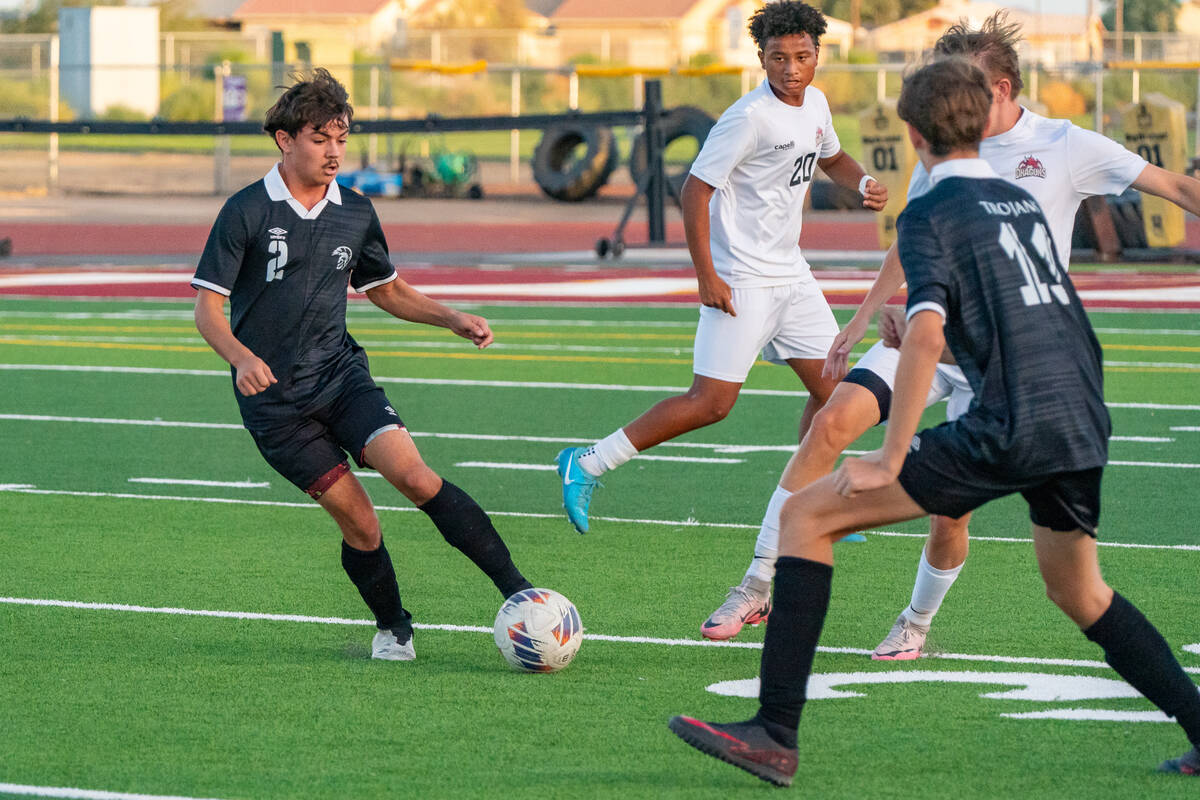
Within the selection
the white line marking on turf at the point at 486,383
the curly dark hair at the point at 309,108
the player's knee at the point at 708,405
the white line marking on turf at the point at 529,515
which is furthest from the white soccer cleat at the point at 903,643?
the white line marking on turf at the point at 486,383

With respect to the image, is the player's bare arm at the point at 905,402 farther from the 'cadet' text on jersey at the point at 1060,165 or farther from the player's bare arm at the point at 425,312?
the player's bare arm at the point at 425,312

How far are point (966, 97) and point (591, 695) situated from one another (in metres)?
2.35

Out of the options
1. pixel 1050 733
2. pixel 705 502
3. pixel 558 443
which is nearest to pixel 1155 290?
pixel 558 443

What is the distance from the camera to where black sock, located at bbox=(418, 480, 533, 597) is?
6184mm

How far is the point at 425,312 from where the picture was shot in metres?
6.54

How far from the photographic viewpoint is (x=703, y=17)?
290 ft

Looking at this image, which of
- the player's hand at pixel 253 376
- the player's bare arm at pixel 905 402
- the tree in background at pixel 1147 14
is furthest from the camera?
the tree in background at pixel 1147 14

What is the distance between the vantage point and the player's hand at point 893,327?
16.0 feet

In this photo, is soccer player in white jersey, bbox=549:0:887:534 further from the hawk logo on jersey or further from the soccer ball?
the soccer ball

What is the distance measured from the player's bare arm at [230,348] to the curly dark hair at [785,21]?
8.25 feet

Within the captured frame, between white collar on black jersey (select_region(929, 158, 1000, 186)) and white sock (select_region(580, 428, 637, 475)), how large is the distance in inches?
130

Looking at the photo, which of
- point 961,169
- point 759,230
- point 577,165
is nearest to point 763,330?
point 759,230

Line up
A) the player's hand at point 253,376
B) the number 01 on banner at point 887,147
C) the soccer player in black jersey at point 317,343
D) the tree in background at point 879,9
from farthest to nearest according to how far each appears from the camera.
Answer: the tree in background at point 879,9, the number 01 on banner at point 887,147, the soccer player in black jersey at point 317,343, the player's hand at point 253,376

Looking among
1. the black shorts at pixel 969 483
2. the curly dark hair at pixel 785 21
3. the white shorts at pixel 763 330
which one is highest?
the curly dark hair at pixel 785 21
